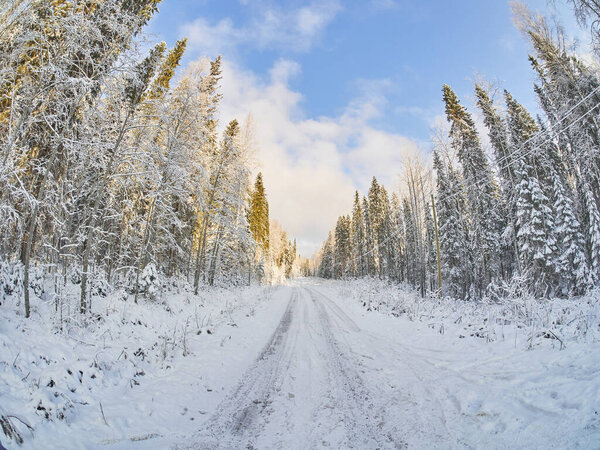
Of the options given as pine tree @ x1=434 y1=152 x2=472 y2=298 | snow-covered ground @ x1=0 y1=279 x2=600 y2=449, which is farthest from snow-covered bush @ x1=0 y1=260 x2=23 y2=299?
pine tree @ x1=434 y1=152 x2=472 y2=298

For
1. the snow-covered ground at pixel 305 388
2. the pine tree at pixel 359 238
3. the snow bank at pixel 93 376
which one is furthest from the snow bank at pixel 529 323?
the pine tree at pixel 359 238

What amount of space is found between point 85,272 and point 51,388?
426cm

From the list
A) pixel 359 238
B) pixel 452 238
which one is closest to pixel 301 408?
pixel 452 238

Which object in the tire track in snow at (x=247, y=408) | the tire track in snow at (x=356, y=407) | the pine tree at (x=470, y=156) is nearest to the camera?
the tire track in snow at (x=356, y=407)

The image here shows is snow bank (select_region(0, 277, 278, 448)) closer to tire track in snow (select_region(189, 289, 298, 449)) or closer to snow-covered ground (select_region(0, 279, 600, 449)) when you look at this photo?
snow-covered ground (select_region(0, 279, 600, 449))

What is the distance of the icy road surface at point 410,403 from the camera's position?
303 centimetres

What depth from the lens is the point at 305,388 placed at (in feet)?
15.4

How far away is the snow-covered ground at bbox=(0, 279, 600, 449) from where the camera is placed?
3113mm

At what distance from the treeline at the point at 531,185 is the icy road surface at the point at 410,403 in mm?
4112

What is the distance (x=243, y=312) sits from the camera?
1269cm

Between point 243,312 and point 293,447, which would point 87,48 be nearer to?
point 293,447

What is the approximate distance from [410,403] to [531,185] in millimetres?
20990

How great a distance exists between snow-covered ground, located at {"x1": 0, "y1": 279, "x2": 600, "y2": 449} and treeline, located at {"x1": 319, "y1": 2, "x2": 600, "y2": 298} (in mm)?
3645

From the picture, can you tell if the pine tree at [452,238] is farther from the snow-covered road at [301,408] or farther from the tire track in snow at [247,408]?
the tire track in snow at [247,408]
